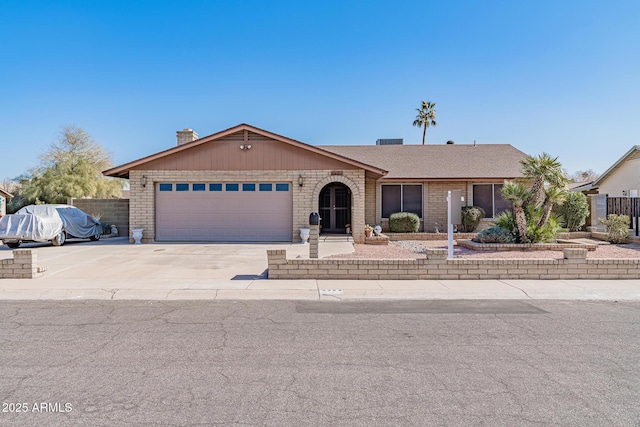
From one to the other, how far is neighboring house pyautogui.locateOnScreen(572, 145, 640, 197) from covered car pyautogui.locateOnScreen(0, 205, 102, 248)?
27.0 metres

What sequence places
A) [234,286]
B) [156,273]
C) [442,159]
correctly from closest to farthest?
[234,286] → [156,273] → [442,159]

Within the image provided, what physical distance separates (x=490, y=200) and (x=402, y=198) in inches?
168

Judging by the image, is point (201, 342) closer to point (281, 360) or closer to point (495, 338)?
point (281, 360)

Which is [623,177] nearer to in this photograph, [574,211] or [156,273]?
[574,211]

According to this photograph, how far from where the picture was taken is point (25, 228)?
51.3 feet

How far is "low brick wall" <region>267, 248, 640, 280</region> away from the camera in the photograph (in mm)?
9633

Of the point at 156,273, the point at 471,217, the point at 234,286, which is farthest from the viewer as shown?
the point at 471,217

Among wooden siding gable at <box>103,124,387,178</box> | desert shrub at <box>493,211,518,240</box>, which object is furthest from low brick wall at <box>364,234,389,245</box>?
desert shrub at <box>493,211,518,240</box>

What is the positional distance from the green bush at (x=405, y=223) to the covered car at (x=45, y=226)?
44.8 feet

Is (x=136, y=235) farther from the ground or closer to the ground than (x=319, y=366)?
farther from the ground

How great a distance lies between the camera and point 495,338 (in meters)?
5.55

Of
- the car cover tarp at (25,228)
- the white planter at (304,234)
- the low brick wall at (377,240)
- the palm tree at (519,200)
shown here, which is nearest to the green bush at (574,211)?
the palm tree at (519,200)

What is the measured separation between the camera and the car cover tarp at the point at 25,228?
50.9 feet

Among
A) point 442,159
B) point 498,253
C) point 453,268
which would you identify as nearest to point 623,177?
point 442,159
